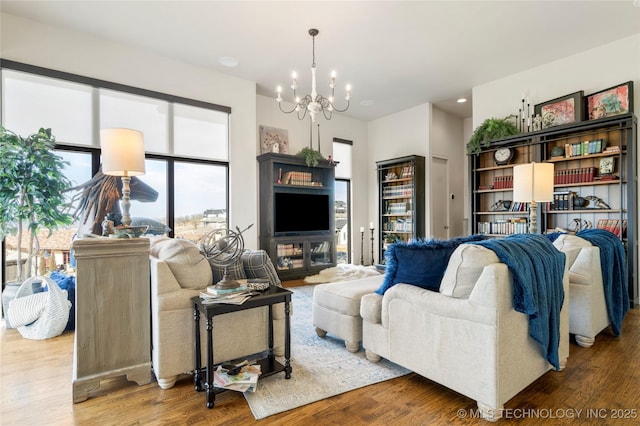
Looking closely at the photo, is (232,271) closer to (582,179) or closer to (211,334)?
(211,334)

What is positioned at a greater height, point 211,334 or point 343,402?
point 211,334

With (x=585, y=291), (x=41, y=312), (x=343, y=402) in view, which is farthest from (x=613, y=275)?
(x=41, y=312)

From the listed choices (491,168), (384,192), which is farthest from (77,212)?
(491,168)

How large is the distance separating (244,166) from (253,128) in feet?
2.16

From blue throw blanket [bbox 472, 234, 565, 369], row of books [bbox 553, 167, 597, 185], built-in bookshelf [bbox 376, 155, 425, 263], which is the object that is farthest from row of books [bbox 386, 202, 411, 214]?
blue throw blanket [bbox 472, 234, 565, 369]

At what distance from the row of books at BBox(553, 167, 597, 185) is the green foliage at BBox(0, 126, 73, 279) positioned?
610 cm

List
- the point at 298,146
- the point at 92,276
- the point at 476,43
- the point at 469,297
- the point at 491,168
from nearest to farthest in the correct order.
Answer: the point at 469,297
the point at 92,276
the point at 476,43
the point at 491,168
the point at 298,146

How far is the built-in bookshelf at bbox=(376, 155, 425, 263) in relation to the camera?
6.13 m

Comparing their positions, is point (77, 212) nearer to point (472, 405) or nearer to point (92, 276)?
point (92, 276)

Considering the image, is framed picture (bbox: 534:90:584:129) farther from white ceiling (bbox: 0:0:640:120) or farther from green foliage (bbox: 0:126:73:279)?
green foliage (bbox: 0:126:73:279)

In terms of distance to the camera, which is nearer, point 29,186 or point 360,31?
point 29,186

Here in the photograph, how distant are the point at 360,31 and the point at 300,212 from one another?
303cm

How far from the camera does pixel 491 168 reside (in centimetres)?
507

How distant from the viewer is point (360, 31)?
3820mm
